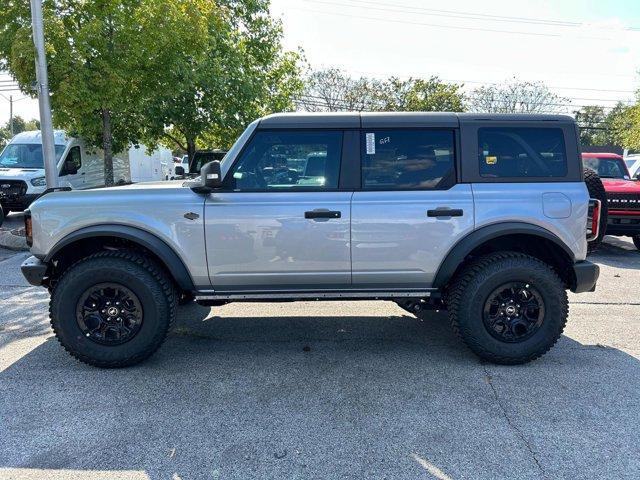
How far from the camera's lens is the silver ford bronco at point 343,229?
144 inches

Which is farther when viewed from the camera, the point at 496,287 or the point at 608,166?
the point at 608,166

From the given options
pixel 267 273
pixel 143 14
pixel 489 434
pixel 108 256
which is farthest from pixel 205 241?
pixel 143 14

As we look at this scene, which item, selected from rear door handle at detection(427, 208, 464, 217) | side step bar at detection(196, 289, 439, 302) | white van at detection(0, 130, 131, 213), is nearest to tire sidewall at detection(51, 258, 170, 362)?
side step bar at detection(196, 289, 439, 302)

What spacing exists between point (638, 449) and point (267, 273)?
267 centimetres

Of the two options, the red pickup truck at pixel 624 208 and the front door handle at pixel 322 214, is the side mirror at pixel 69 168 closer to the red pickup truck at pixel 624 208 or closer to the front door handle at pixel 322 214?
the front door handle at pixel 322 214

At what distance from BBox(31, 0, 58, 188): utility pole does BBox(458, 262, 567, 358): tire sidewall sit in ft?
24.6

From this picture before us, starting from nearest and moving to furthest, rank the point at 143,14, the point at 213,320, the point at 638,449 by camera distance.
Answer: the point at 638,449 < the point at 213,320 < the point at 143,14

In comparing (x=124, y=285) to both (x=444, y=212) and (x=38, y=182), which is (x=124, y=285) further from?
(x=38, y=182)

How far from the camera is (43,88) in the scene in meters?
7.68

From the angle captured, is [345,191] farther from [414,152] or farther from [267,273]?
[267,273]

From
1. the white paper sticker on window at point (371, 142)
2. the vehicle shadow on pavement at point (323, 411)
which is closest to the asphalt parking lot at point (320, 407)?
the vehicle shadow on pavement at point (323, 411)

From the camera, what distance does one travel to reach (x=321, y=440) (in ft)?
9.33

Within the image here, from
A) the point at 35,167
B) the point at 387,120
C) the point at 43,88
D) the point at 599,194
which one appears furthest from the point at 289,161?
the point at 35,167

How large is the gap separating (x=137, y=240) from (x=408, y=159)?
222 centimetres
